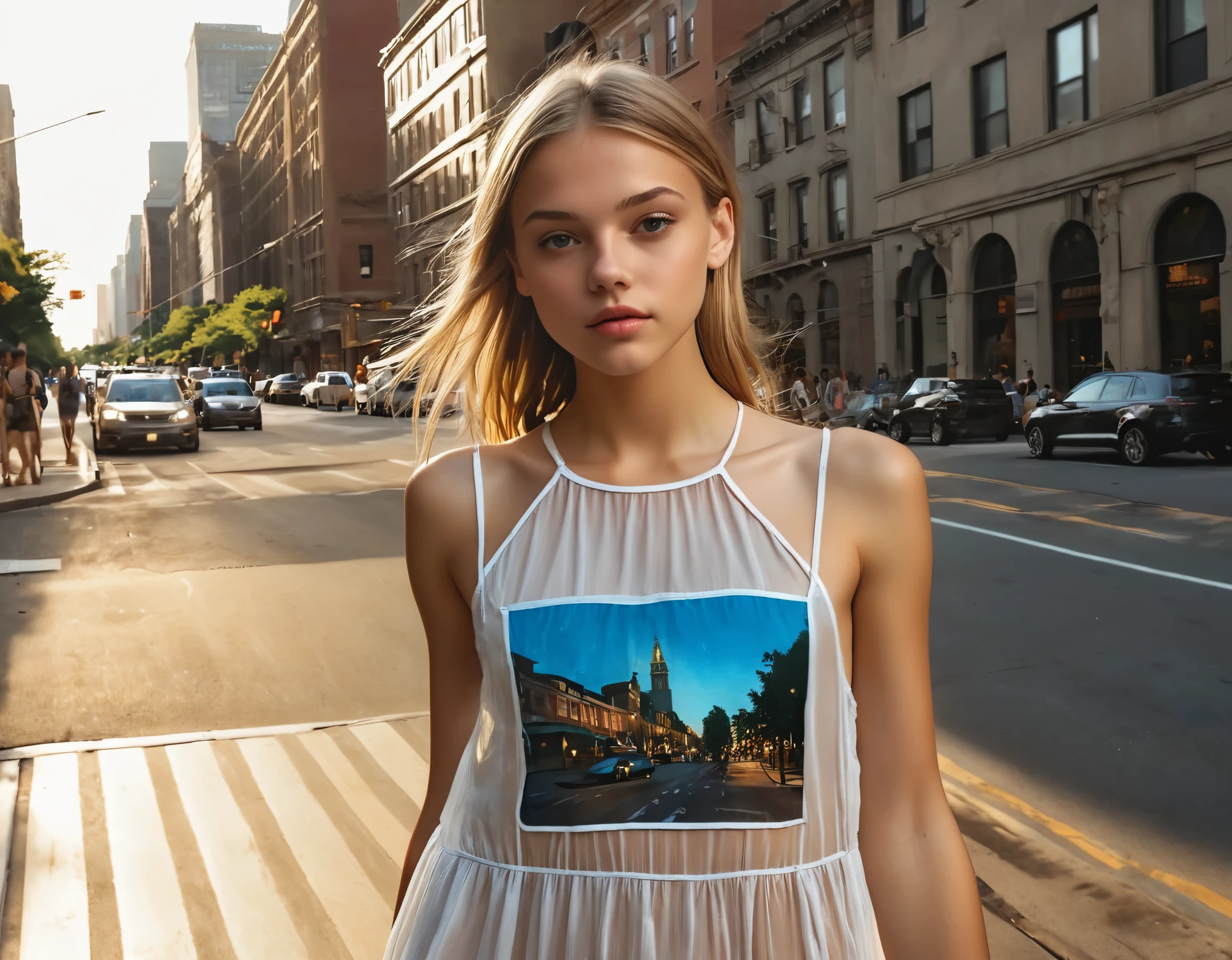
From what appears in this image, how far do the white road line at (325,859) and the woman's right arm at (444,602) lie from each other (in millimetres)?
2250

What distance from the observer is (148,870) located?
444 cm

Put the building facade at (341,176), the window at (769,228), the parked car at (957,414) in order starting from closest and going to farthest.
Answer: the parked car at (957,414), the window at (769,228), the building facade at (341,176)

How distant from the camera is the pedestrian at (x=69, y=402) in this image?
78.9 ft

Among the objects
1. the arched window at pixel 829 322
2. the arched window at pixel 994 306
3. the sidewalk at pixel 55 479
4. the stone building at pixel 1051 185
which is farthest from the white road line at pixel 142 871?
the arched window at pixel 829 322

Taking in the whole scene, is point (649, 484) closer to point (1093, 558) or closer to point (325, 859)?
point (325, 859)

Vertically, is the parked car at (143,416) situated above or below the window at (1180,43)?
below

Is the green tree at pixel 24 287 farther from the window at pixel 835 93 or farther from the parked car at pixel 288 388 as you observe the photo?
the window at pixel 835 93

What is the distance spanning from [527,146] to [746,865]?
0.98m

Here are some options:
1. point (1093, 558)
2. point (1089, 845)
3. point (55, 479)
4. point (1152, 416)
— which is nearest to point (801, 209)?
point (1152, 416)

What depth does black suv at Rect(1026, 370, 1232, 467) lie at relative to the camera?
62.3 ft

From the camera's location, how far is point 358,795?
5195 mm

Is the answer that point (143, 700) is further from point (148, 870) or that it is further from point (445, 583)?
point (445, 583)

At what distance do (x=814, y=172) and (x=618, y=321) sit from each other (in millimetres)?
40529

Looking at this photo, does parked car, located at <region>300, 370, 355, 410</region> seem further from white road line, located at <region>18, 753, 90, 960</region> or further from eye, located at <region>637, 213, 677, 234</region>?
eye, located at <region>637, 213, 677, 234</region>
